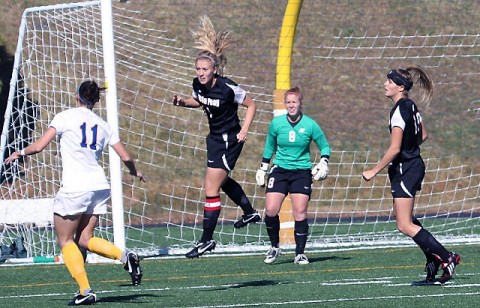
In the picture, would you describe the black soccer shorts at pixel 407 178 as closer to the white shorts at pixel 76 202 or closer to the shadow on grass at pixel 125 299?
the shadow on grass at pixel 125 299

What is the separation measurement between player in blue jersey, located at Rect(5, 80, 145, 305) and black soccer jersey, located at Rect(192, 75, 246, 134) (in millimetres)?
1436

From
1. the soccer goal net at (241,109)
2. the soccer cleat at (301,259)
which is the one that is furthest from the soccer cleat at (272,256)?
the soccer goal net at (241,109)

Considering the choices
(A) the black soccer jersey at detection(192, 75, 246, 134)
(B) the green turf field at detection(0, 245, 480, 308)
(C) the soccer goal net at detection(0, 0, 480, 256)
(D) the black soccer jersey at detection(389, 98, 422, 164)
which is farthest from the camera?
(C) the soccer goal net at detection(0, 0, 480, 256)

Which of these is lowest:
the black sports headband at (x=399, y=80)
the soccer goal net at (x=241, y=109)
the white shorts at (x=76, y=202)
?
the soccer goal net at (x=241, y=109)

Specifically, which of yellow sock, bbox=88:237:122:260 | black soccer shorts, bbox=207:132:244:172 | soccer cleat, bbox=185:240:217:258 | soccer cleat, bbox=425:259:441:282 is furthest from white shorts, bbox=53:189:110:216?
soccer cleat, bbox=425:259:441:282

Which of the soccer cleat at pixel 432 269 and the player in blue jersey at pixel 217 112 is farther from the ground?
the player in blue jersey at pixel 217 112

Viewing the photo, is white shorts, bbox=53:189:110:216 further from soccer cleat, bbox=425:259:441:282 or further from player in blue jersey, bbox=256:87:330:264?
player in blue jersey, bbox=256:87:330:264

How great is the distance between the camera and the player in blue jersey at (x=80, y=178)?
880 centimetres

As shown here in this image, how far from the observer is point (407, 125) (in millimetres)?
9594


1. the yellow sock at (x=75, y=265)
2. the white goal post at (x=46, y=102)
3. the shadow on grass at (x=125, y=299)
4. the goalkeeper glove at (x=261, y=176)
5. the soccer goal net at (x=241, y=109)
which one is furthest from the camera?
the soccer goal net at (x=241, y=109)

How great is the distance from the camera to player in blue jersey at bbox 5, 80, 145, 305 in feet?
28.9

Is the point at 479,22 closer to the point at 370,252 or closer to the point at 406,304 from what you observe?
the point at 370,252

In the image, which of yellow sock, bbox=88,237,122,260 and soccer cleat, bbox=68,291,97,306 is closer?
soccer cleat, bbox=68,291,97,306

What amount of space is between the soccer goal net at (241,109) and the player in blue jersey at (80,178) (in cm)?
452
